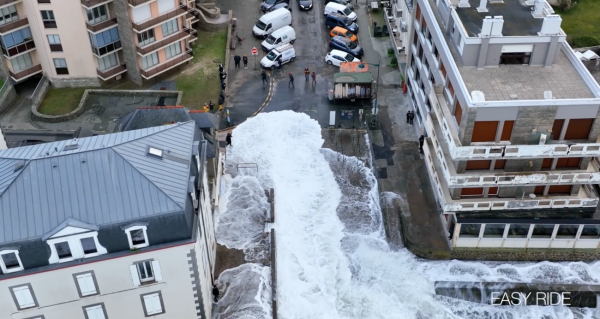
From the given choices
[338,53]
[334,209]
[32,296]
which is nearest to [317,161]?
[334,209]

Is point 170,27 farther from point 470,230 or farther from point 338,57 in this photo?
point 470,230

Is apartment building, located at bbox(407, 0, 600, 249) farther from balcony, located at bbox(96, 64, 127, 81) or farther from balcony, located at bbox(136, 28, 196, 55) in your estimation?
balcony, located at bbox(96, 64, 127, 81)

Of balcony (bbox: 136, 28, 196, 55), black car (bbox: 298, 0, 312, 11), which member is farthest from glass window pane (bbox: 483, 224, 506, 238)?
black car (bbox: 298, 0, 312, 11)

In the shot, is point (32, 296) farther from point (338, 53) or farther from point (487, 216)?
point (338, 53)

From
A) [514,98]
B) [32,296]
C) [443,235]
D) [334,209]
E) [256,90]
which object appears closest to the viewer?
[32,296]

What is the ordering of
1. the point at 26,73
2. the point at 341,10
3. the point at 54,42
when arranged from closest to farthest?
1. the point at 54,42
2. the point at 26,73
3. the point at 341,10

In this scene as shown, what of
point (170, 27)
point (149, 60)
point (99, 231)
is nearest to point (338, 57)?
point (170, 27)

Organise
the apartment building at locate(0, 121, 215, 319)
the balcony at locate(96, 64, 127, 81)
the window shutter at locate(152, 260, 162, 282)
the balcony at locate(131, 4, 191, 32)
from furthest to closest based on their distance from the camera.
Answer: the balcony at locate(96, 64, 127, 81), the balcony at locate(131, 4, 191, 32), the window shutter at locate(152, 260, 162, 282), the apartment building at locate(0, 121, 215, 319)
